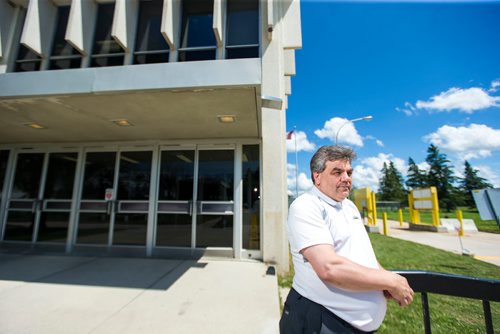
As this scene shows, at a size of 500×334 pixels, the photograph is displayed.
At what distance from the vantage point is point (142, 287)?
369 centimetres

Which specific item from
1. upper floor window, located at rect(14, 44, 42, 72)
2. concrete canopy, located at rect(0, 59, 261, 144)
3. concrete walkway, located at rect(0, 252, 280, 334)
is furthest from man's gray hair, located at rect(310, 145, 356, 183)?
upper floor window, located at rect(14, 44, 42, 72)

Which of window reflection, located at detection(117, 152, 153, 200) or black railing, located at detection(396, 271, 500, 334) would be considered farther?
window reflection, located at detection(117, 152, 153, 200)

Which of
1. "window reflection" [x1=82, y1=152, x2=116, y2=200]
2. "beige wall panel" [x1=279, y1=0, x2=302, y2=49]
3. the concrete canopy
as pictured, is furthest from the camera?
"window reflection" [x1=82, y1=152, x2=116, y2=200]

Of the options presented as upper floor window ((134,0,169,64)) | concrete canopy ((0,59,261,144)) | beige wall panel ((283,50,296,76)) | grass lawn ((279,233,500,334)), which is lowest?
grass lawn ((279,233,500,334))

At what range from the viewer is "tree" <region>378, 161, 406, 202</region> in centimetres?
5947

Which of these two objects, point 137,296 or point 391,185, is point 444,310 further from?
point 391,185

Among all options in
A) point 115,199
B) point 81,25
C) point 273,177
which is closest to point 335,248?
point 273,177

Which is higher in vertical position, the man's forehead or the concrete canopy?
the concrete canopy

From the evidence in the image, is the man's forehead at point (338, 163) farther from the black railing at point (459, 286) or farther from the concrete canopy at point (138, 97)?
the concrete canopy at point (138, 97)

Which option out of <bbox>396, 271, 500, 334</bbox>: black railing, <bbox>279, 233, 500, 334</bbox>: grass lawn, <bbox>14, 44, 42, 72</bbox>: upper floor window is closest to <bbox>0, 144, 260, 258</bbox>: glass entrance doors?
<bbox>279, 233, 500, 334</bbox>: grass lawn

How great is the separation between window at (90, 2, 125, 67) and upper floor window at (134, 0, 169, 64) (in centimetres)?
43

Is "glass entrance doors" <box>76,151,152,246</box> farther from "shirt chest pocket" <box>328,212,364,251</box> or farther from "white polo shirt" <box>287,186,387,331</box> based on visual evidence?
"shirt chest pocket" <box>328,212,364,251</box>

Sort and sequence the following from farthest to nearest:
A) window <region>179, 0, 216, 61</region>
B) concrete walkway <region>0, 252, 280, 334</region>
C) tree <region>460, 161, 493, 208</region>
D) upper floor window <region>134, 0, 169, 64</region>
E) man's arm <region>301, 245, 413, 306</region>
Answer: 1. tree <region>460, 161, 493, 208</region>
2. upper floor window <region>134, 0, 169, 64</region>
3. window <region>179, 0, 216, 61</region>
4. concrete walkway <region>0, 252, 280, 334</region>
5. man's arm <region>301, 245, 413, 306</region>

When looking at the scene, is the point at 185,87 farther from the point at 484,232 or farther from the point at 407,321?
the point at 484,232
